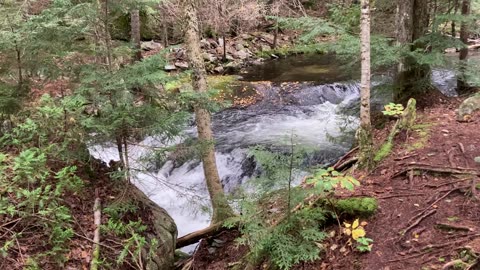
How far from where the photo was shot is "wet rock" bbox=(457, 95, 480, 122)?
706 cm

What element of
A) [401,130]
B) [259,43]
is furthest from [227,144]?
[259,43]

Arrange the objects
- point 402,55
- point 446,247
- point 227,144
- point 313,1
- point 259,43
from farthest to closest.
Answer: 1. point 313,1
2. point 259,43
3. point 227,144
4. point 402,55
5. point 446,247

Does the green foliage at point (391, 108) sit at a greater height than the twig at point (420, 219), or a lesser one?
greater

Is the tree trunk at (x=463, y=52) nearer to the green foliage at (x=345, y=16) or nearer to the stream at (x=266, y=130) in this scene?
the stream at (x=266, y=130)

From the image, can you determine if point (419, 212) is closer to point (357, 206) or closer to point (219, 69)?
point (357, 206)

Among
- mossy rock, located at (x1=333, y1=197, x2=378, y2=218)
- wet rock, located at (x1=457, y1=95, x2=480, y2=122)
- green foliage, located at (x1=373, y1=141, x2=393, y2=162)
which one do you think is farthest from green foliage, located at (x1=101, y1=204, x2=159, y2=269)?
wet rock, located at (x1=457, y1=95, x2=480, y2=122)

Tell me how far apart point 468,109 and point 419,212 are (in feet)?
12.4

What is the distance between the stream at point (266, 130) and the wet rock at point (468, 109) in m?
1.84

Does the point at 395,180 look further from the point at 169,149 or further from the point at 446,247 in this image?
the point at 169,149

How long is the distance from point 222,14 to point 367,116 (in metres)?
15.5

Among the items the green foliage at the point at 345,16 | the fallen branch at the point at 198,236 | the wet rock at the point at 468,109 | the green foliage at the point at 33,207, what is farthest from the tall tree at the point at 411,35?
the green foliage at the point at 33,207

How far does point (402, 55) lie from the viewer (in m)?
7.94

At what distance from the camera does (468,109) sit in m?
7.24

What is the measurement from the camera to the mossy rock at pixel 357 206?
468cm
